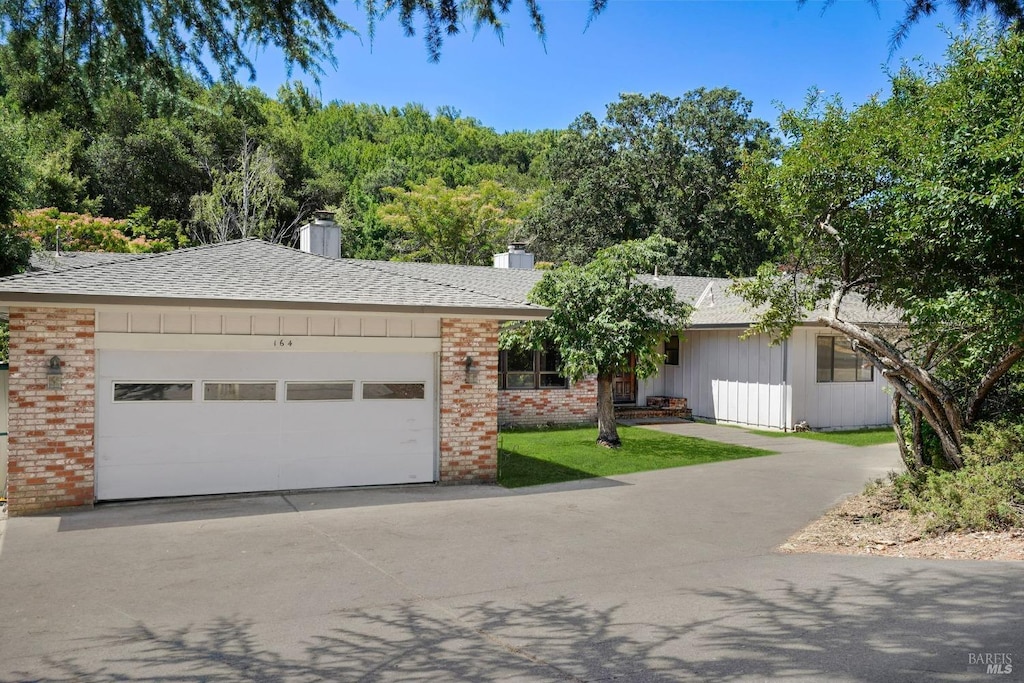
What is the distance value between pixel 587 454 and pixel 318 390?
5.81 metres

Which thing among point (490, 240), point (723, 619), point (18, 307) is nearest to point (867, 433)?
point (723, 619)

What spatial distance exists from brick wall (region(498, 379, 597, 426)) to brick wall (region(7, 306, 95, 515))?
33.6 feet

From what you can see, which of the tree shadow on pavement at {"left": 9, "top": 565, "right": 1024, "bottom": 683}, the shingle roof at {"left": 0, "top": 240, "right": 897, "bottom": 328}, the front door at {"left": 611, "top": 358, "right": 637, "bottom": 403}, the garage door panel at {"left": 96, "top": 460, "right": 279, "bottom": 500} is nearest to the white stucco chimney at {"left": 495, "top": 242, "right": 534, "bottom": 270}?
the front door at {"left": 611, "top": 358, "right": 637, "bottom": 403}

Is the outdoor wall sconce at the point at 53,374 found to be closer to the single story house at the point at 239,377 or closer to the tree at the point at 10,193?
the single story house at the point at 239,377

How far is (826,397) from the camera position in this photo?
19.1m

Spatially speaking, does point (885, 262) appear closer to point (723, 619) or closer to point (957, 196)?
point (957, 196)

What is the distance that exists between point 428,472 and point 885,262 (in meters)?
6.81

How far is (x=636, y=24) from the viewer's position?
6.52 m

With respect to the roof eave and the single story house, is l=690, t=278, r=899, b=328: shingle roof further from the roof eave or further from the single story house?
the single story house

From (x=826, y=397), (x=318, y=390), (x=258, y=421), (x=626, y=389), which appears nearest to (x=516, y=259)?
(x=626, y=389)

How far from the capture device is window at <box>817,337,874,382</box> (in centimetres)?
1900

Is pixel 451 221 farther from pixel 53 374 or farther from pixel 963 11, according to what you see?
pixel 963 11

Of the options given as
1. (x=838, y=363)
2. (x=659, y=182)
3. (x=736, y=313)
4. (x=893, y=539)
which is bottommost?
(x=893, y=539)

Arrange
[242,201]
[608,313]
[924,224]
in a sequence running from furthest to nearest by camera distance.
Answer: [242,201] → [608,313] → [924,224]
